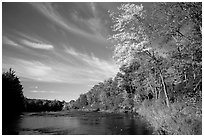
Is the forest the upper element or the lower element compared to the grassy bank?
upper

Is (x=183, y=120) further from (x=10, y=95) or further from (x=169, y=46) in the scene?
(x=10, y=95)

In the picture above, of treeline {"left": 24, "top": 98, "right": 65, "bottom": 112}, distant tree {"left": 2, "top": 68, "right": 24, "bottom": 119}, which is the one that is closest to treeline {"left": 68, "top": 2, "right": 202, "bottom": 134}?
distant tree {"left": 2, "top": 68, "right": 24, "bottom": 119}

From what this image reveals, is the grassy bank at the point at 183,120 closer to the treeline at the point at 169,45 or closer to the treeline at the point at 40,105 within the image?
the treeline at the point at 169,45

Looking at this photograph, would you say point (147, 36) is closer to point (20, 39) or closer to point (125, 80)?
point (20, 39)

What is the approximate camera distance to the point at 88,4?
34.8 feet

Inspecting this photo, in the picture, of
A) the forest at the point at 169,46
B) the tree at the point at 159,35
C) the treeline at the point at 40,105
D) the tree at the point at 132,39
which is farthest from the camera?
the treeline at the point at 40,105

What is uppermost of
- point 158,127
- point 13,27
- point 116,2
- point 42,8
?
point 116,2

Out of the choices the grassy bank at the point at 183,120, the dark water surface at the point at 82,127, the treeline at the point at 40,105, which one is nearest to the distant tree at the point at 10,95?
the dark water surface at the point at 82,127

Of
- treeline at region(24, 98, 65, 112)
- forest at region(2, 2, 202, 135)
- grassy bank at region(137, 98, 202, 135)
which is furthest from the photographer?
treeline at region(24, 98, 65, 112)

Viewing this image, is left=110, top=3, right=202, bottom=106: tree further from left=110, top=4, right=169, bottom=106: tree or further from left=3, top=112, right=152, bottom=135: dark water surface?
left=3, top=112, right=152, bottom=135: dark water surface

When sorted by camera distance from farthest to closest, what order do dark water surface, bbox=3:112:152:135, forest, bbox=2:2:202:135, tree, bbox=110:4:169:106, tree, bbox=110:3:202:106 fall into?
1. dark water surface, bbox=3:112:152:135
2. tree, bbox=110:4:169:106
3. tree, bbox=110:3:202:106
4. forest, bbox=2:2:202:135

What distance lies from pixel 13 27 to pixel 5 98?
19.2 m

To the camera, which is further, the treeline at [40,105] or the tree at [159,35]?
the treeline at [40,105]

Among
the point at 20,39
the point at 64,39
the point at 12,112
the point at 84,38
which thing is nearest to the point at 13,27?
the point at 20,39
